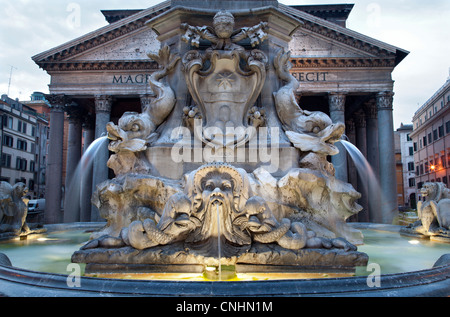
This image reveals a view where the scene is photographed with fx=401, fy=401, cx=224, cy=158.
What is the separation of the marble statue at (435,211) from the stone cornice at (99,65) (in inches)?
982

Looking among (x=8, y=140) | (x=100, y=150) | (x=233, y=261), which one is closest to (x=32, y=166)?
(x=8, y=140)

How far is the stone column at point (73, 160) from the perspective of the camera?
28.8m

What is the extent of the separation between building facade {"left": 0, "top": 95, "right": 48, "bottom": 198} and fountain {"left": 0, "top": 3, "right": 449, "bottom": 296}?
5136 centimetres

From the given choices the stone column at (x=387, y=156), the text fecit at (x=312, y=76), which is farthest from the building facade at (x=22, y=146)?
the stone column at (x=387, y=156)

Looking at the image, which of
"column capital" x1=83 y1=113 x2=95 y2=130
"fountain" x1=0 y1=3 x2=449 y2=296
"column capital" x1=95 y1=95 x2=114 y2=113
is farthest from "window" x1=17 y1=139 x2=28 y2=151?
"fountain" x1=0 y1=3 x2=449 y2=296

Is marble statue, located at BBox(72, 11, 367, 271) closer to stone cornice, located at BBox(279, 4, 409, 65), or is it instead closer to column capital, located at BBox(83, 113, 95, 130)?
stone cornice, located at BBox(279, 4, 409, 65)

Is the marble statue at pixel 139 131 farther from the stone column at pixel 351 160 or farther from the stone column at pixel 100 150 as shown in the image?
the stone column at pixel 351 160

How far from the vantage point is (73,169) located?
30703mm

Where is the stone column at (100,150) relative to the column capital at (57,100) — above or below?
below

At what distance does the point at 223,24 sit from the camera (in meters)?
5.84

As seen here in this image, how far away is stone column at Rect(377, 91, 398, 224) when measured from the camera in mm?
27859

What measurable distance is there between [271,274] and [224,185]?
3.45ft

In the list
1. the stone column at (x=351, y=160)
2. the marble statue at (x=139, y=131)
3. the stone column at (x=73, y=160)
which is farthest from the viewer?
the stone column at (x=351, y=160)

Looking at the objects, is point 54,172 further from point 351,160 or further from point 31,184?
point 31,184
